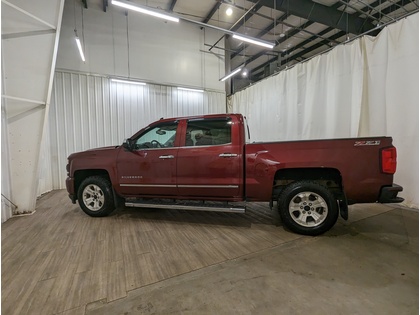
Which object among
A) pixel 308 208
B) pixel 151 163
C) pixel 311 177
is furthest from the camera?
pixel 151 163

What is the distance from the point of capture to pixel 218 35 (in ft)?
29.6

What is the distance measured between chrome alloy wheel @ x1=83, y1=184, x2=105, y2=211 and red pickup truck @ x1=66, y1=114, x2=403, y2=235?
18mm

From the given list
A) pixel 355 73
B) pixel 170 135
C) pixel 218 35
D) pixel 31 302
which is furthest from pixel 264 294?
pixel 218 35

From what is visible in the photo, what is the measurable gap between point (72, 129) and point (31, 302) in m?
6.12

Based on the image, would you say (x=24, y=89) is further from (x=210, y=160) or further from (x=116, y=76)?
(x=210, y=160)

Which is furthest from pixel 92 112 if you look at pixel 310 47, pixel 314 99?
pixel 310 47

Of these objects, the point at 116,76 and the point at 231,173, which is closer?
the point at 231,173

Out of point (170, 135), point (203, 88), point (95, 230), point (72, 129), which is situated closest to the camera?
point (95, 230)

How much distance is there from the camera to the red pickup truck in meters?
2.72

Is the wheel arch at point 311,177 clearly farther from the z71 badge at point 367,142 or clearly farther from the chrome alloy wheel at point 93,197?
the chrome alloy wheel at point 93,197

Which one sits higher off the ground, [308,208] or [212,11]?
[212,11]

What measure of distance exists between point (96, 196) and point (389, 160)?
15.0 feet

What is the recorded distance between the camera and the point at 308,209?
294 cm

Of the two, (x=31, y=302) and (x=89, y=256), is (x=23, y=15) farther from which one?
(x=31, y=302)
